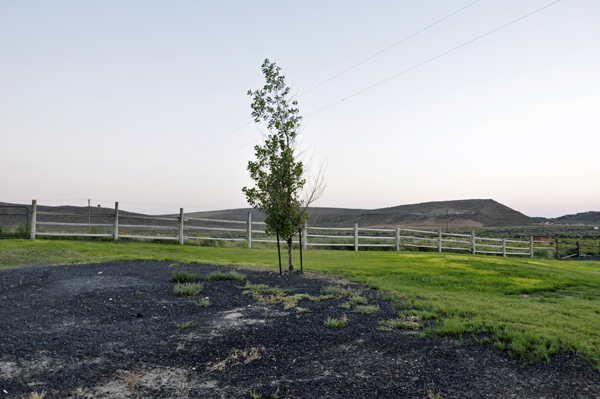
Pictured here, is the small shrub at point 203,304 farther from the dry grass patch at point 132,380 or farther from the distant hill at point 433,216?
the distant hill at point 433,216

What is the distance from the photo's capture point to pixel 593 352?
445 cm

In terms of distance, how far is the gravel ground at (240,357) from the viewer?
3826 millimetres

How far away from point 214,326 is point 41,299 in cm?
378

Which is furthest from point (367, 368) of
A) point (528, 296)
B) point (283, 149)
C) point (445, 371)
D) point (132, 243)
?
point (132, 243)

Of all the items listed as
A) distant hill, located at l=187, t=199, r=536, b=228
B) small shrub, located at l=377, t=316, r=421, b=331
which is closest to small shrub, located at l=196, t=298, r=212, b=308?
small shrub, located at l=377, t=316, r=421, b=331

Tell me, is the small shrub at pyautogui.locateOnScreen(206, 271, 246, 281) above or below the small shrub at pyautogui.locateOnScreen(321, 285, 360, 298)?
above

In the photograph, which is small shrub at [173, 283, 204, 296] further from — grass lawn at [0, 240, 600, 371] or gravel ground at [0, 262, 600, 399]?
grass lawn at [0, 240, 600, 371]

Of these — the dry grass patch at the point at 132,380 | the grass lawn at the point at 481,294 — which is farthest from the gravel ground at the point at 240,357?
the grass lawn at the point at 481,294

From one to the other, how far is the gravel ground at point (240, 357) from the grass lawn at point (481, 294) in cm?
36

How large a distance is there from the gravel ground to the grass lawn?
0.36m

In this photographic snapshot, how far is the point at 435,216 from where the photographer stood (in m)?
70.0

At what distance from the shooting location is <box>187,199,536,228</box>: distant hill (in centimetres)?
6912

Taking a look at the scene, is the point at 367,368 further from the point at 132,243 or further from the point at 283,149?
the point at 132,243

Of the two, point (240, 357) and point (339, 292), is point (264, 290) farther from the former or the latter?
point (240, 357)
